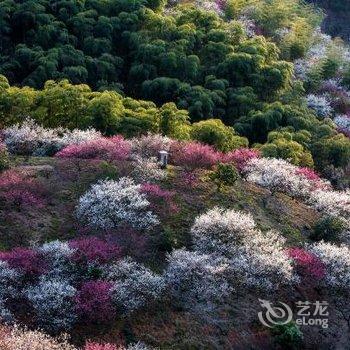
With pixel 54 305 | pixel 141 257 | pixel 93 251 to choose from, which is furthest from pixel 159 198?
pixel 54 305

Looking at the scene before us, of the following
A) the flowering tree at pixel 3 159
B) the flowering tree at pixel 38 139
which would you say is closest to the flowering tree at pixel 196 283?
the flowering tree at pixel 3 159

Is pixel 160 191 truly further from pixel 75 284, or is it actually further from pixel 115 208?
pixel 75 284

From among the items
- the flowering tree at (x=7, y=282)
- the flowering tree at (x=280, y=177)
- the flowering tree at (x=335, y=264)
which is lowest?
the flowering tree at (x=7, y=282)

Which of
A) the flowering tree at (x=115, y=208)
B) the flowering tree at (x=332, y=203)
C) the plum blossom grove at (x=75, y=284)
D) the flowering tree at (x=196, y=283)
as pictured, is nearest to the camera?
the plum blossom grove at (x=75, y=284)

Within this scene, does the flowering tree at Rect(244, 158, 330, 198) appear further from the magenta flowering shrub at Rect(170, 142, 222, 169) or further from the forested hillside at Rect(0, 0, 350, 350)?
the magenta flowering shrub at Rect(170, 142, 222, 169)

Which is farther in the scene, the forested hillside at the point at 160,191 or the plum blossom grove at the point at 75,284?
the forested hillside at the point at 160,191

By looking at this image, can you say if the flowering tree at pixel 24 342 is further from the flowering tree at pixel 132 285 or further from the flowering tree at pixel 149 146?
the flowering tree at pixel 149 146

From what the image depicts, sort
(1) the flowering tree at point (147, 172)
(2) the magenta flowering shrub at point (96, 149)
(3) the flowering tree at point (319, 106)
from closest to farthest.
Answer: (1) the flowering tree at point (147, 172) < (2) the magenta flowering shrub at point (96, 149) < (3) the flowering tree at point (319, 106)

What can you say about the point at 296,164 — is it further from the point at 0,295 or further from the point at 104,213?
the point at 0,295
